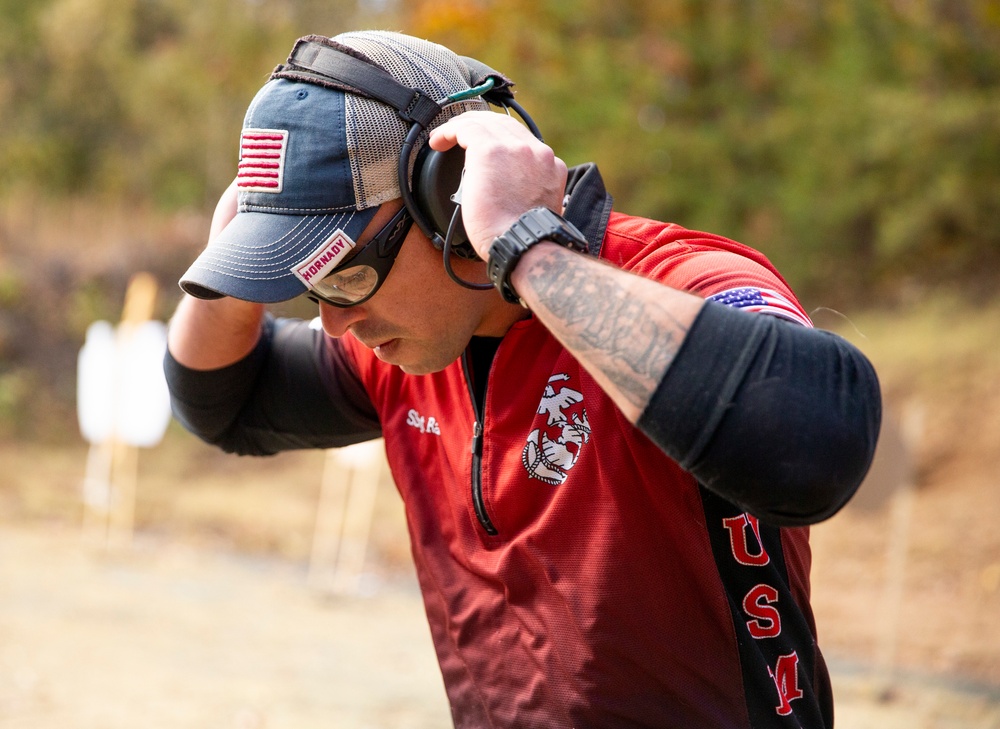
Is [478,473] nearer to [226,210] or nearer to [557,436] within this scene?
[557,436]

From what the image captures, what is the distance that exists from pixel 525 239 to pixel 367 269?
33 centimetres

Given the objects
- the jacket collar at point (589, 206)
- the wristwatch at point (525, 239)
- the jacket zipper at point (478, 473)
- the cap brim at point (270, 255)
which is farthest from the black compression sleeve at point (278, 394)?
the wristwatch at point (525, 239)

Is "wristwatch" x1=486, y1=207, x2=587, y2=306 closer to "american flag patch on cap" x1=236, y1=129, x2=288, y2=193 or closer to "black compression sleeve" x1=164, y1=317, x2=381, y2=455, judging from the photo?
"american flag patch on cap" x1=236, y1=129, x2=288, y2=193

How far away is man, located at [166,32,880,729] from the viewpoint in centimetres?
112

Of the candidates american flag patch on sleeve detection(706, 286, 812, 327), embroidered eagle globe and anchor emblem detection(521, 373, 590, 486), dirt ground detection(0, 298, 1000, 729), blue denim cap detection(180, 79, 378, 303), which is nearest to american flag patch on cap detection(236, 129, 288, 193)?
blue denim cap detection(180, 79, 378, 303)

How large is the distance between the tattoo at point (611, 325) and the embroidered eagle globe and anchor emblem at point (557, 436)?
26 cm

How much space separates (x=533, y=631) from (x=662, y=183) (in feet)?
36.2

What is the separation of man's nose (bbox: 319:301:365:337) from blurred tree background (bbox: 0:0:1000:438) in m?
9.11

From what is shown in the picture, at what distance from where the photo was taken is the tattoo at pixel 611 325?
3.73ft

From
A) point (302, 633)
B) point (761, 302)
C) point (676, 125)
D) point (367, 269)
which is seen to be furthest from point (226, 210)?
point (676, 125)

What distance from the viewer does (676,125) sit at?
40.4 ft

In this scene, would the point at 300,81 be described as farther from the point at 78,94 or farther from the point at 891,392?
the point at 78,94

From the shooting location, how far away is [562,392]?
1.46 metres

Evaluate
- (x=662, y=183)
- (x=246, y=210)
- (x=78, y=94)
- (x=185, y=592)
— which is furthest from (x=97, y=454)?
(x=246, y=210)
